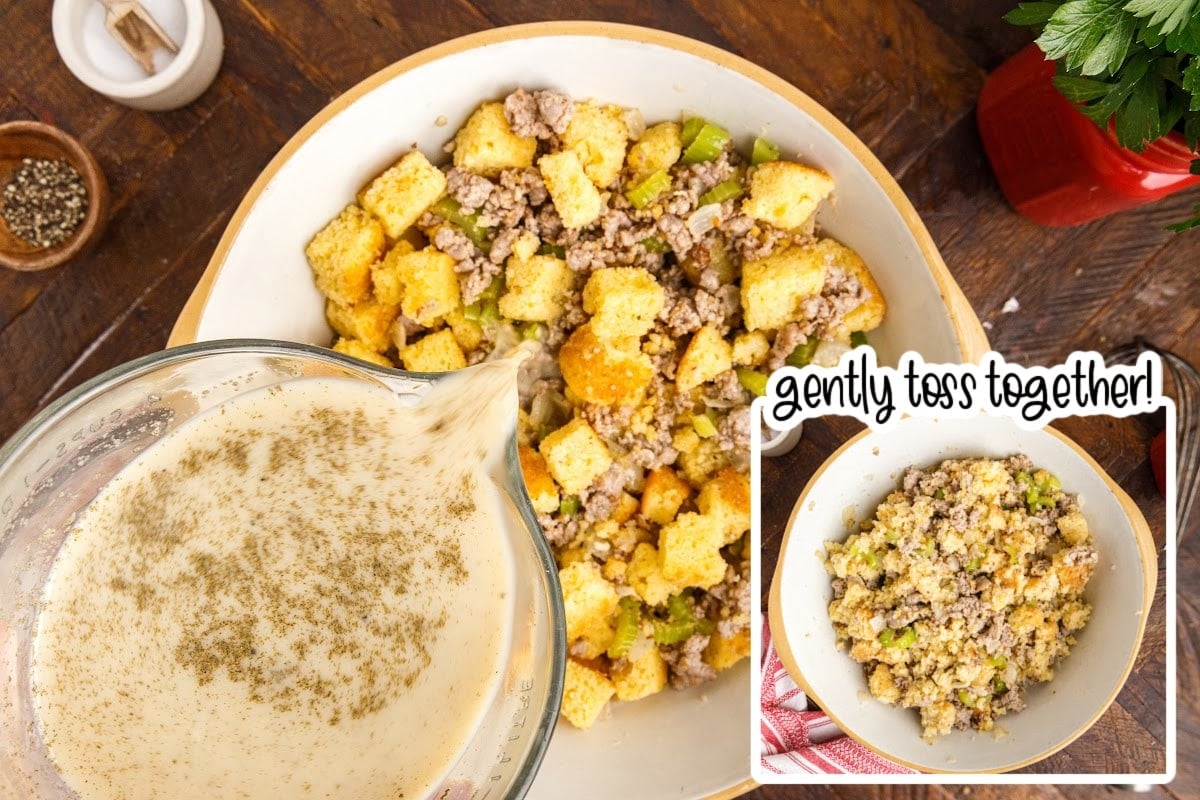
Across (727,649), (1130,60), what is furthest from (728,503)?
(1130,60)

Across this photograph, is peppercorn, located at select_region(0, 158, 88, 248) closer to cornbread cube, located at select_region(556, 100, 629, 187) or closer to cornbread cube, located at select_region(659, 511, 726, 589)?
cornbread cube, located at select_region(556, 100, 629, 187)

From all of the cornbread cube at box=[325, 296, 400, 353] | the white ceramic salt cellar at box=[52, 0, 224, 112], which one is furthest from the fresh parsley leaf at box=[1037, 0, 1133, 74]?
the white ceramic salt cellar at box=[52, 0, 224, 112]

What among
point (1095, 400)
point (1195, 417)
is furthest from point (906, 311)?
point (1195, 417)

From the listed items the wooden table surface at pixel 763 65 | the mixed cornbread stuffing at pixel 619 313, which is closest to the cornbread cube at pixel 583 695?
the mixed cornbread stuffing at pixel 619 313

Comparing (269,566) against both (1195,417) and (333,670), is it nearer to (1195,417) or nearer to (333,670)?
(333,670)

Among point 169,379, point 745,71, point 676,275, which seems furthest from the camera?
point 676,275

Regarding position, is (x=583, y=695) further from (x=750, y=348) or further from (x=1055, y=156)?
(x=1055, y=156)
